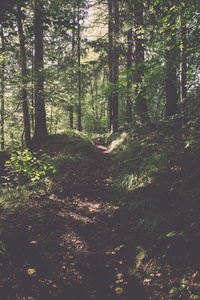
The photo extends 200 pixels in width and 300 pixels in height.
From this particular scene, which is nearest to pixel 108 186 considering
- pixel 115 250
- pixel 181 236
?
pixel 115 250

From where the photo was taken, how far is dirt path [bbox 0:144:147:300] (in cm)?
229

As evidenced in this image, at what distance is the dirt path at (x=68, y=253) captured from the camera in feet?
7.53

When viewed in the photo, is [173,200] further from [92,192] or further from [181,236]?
[92,192]

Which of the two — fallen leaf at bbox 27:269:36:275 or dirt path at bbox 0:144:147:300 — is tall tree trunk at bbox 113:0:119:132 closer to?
dirt path at bbox 0:144:147:300

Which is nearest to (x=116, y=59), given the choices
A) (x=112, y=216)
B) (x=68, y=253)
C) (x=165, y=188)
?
(x=165, y=188)

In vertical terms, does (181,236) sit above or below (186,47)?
below

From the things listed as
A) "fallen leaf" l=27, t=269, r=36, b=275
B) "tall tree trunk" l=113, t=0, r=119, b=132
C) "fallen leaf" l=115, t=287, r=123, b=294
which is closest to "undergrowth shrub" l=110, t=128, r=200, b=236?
"fallen leaf" l=115, t=287, r=123, b=294

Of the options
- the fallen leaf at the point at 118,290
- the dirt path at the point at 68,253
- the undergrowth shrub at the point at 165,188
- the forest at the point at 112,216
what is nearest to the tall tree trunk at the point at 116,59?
the forest at the point at 112,216

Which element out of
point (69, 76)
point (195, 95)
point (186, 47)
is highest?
point (69, 76)

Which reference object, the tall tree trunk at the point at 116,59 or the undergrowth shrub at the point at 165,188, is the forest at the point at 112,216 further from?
the tall tree trunk at the point at 116,59

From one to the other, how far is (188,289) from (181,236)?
690 mm

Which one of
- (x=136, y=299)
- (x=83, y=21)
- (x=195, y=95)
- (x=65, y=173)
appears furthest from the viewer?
(x=83, y=21)

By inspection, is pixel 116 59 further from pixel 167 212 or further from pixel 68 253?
pixel 68 253

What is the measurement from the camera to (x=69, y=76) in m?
7.71
